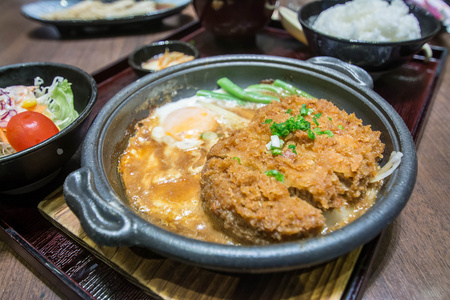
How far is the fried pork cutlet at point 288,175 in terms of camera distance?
52.2 inches

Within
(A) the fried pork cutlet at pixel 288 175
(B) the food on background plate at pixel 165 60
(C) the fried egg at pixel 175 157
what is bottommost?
(C) the fried egg at pixel 175 157

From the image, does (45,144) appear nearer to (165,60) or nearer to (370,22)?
(165,60)

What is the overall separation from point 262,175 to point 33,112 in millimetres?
1488

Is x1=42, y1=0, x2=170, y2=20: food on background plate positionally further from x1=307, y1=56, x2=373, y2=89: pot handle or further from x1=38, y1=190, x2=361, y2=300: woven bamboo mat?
x1=38, y1=190, x2=361, y2=300: woven bamboo mat

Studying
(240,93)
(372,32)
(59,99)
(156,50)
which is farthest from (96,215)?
(372,32)

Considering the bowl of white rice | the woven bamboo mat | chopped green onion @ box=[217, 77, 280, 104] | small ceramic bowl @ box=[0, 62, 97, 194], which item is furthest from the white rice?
small ceramic bowl @ box=[0, 62, 97, 194]

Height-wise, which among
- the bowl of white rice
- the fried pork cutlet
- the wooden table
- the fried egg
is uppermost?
the bowl of white rice

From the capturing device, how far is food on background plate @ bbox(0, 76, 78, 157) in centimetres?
179

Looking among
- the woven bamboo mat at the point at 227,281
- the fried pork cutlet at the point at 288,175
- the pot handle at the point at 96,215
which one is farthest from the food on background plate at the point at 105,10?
the woven bamboo mat at the point at 227,281

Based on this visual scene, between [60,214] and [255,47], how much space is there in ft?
8.95

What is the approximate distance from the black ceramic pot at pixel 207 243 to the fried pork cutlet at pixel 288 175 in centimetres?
15

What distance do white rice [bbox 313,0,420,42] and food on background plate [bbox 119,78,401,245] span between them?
124cm

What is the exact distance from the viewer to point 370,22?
2.74 m

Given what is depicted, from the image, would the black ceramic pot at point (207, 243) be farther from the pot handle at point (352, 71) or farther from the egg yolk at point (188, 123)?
the egg yolk at point (188, 123)
